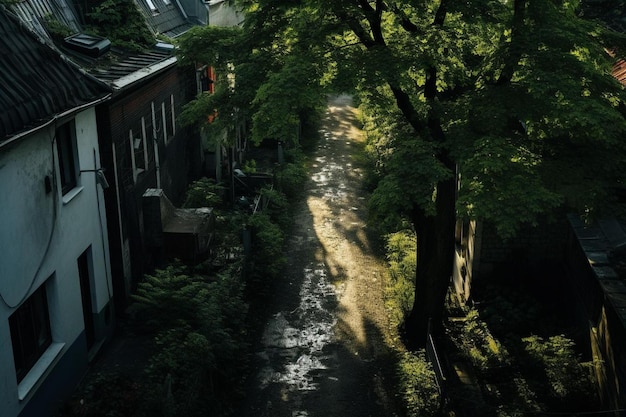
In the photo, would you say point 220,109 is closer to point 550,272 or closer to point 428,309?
point 428,309

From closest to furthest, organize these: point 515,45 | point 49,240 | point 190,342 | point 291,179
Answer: point 515,45 < point 49,240 < point 190,342 < point 291,179

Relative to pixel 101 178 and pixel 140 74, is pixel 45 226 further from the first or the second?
pixel 140 74

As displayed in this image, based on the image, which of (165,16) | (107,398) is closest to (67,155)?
(107,398)

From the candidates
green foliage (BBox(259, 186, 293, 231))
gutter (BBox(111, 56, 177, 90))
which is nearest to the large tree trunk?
gutter (BBox(111, 56, 177, 90))

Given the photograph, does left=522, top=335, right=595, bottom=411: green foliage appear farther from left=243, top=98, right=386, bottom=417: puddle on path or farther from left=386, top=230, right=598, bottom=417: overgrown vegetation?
left=243, top=98, right=386, bottom=417: puddle on path

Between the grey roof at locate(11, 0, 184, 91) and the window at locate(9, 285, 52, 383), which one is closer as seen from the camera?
the window at locate(9, 285, 52, 383)

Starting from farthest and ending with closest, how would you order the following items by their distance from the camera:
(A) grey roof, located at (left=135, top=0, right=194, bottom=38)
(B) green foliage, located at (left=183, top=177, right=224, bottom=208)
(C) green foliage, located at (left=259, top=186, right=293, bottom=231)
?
(C) green foliage, located at (left=259, top=186, right=293, bottom=231), (B) green foliage, located at (left=183, top=177, right=224, bottom=208), (A) grey roof, located at (left=135, top=0, right=194, bottom=38)
